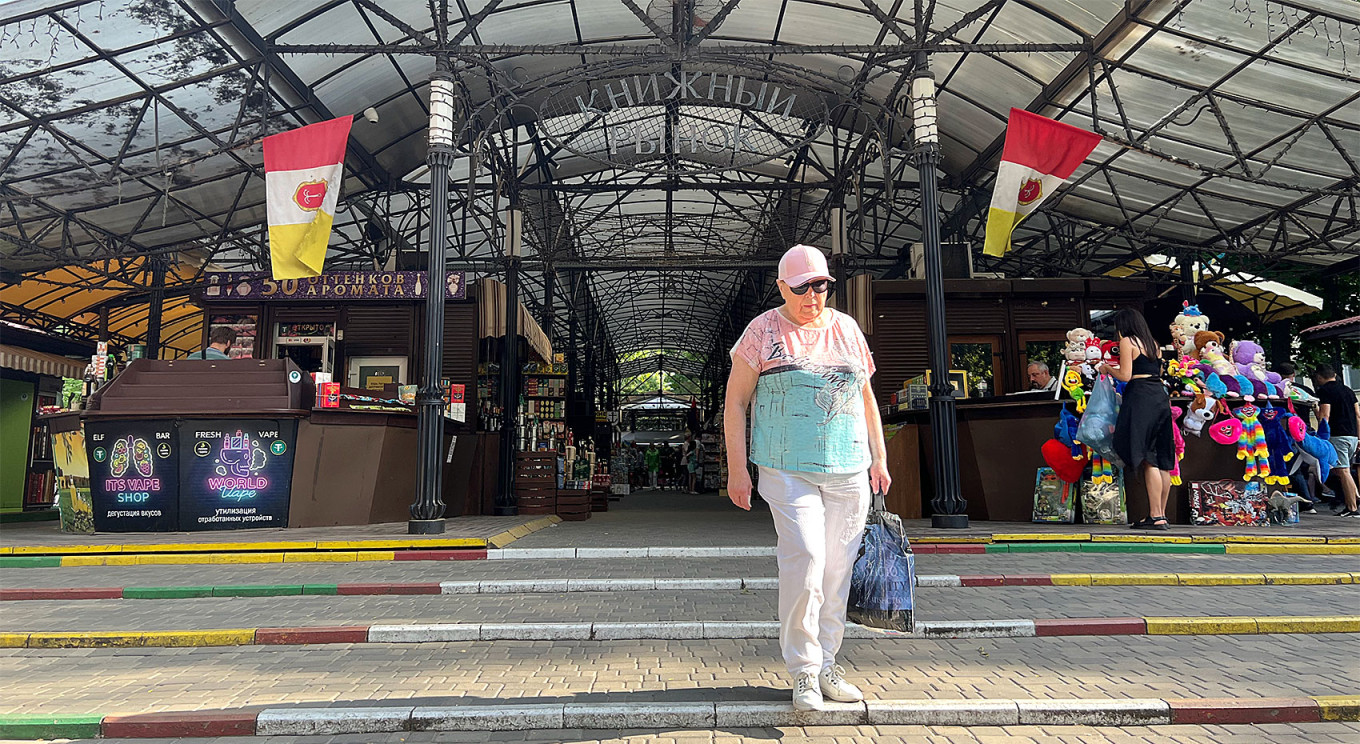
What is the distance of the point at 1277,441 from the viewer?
848 centimetres

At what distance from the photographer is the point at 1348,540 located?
671 cm

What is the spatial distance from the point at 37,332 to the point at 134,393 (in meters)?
13.3

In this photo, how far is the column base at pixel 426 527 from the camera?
7.88 metres

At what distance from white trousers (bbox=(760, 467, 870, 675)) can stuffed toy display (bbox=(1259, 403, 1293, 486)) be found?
25.3ft

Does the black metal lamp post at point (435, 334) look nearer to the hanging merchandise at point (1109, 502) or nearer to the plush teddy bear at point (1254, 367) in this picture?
the hanging merchandise at point (1109, 502)

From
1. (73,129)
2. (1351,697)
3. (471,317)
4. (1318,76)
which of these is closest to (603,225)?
(471,317)

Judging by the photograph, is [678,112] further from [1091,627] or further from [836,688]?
[836,688]

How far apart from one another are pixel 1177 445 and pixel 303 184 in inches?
385

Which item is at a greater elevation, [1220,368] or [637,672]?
[1220,368]

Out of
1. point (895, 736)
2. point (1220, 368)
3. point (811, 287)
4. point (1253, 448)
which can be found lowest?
point (895, 736)

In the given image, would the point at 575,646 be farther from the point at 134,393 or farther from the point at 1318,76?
the point at 1318,76

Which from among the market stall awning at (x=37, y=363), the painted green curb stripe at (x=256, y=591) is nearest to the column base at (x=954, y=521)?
the painted green curb stripe at (x=256, y=591)

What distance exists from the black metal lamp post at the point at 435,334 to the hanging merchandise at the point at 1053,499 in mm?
6481

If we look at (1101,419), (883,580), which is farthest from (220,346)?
(1101,419)
